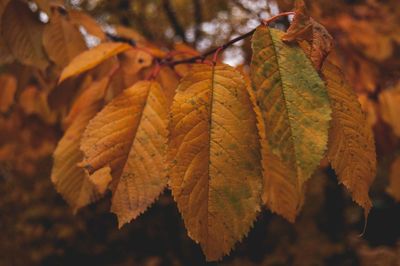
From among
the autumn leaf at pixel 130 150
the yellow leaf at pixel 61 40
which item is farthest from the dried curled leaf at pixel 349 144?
the yellow leaf at pixel 61 40

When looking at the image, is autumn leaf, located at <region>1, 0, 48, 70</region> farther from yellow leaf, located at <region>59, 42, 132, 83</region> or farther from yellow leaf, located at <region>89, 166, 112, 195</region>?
yellow leaf, located at <region>89, 166, 112, 195</region>

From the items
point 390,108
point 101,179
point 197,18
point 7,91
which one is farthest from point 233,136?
point 197,18

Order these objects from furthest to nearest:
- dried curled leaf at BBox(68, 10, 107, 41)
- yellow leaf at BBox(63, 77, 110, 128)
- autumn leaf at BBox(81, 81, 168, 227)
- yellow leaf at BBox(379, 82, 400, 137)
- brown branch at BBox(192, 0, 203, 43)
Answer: brown branch at BBox(192, 0, 203, 43) → yellow leaf at BBox(379, 82, 400, 137) → dried curled leaf at BBox(68, 10, 107, 41) → yellow leaf at BBox(63, 77, 110, 128) → autumn leaf at BBox(81, 81, 168, 227)

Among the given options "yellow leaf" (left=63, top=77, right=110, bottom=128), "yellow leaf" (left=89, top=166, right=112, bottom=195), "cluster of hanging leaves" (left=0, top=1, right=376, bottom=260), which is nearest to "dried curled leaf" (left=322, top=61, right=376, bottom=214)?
"cluster of hanging leaves" (left=0, top=1, right=376, bottom=260)

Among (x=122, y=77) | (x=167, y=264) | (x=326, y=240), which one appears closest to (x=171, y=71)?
(x=122, y=77)

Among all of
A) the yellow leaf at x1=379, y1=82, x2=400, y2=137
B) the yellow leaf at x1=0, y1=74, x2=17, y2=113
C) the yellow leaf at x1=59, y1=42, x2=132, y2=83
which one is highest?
the yellow leaf at x1=59, y1=42, x2=132, y2=83

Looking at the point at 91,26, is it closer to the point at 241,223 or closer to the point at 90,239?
the point at 241,223

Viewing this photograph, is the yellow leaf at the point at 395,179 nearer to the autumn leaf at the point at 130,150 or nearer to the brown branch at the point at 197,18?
the autumn leaf at the point at 130,150
